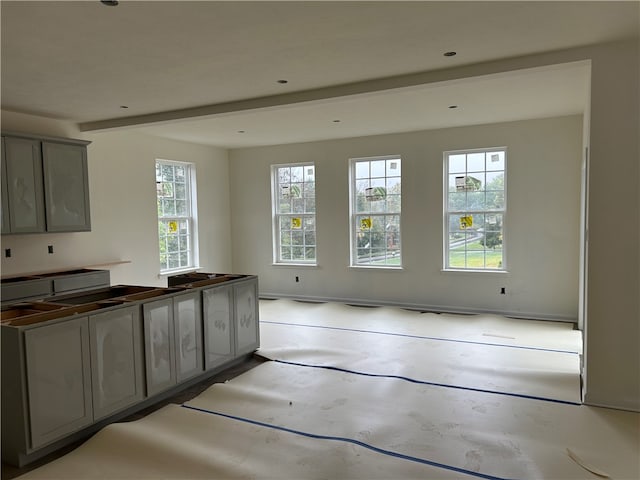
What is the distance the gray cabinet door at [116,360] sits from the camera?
10.4 feet

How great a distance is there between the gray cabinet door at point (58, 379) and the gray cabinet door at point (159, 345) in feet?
1.71

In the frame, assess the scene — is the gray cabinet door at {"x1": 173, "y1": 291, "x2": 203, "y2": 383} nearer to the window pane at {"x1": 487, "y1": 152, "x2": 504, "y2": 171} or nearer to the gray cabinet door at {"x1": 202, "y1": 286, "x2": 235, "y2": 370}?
the gray cabinet door at {"x1": 202, "y1": 286, "x2": 235, "y2": 370}

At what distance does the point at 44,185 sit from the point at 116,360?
9.43 ft

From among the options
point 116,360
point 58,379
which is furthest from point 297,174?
point 58,379

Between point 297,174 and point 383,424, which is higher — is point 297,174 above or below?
above

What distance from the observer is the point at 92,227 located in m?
6.02

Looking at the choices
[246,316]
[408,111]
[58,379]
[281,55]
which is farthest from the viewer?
[408,111]

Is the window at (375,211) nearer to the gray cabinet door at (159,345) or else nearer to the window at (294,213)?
the window at (294,213)

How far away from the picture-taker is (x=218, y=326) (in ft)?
14.2

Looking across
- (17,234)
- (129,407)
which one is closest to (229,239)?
(17,234)

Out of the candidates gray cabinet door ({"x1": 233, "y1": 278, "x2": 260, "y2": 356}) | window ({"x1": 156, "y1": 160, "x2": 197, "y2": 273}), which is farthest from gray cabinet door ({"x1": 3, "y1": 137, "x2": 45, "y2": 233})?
gray cabinet door ({"x1": 233, "y1": 278, "x2": 260, "y2": 356})

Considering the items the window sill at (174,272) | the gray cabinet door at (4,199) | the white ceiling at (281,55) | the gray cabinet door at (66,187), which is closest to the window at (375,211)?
the white ceiling at (281,55)

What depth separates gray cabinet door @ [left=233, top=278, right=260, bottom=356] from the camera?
460 centimetres

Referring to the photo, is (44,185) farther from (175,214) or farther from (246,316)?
(246,316)
